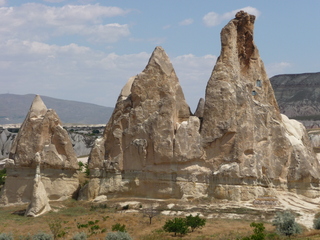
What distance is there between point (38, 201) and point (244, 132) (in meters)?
13.4

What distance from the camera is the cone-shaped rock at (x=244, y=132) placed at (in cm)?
3741

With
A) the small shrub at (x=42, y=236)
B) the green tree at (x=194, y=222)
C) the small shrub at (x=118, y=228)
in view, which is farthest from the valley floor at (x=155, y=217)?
the small shrub at (x=42, y=236)

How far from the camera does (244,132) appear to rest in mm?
37688

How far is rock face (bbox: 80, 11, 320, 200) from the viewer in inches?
1484

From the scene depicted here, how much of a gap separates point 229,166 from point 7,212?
14426mm

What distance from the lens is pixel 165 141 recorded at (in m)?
38.2

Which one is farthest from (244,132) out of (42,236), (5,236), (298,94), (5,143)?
(298,94)

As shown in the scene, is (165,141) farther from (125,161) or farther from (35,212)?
(35,212)

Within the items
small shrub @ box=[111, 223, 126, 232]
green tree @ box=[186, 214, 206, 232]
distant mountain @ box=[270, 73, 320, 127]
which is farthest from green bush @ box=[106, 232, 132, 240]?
distant mountain @ box=[270, 73, 320, 127]

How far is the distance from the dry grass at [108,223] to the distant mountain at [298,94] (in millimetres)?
105556

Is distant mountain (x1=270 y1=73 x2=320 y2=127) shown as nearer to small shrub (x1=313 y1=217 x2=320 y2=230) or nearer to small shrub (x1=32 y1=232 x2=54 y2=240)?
small shrub (x1=313 y1=217 x2=320 y2=230)

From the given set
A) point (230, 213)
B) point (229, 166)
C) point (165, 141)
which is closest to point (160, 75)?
point (165, 141)

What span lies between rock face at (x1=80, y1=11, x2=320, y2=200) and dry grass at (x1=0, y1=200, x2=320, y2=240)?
305cm

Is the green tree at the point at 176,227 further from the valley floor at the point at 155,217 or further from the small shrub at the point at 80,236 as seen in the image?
the small shrub at the point at 80,236
